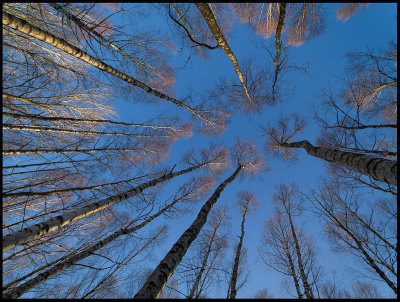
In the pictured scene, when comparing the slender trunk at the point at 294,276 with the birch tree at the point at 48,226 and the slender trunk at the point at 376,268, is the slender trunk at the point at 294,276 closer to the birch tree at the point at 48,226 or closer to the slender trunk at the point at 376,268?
the slender trunk at the point at 376,268

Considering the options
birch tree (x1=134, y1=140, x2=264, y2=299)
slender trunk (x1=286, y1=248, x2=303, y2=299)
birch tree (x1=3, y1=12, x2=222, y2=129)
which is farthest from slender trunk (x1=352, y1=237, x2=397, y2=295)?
birch tree (x1=3, y1=12, x2=222, y2=129)

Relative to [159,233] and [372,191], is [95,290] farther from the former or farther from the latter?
[372,191]

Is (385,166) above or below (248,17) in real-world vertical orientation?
below

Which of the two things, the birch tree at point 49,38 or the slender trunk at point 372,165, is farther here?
the birch tree at point 49,38

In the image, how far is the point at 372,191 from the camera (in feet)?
18.6

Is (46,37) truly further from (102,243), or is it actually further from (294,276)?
(294,276)

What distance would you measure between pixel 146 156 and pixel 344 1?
8.27 metres

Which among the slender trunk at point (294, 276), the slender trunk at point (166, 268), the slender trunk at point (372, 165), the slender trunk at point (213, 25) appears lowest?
the slender trunk at point (166, 268)

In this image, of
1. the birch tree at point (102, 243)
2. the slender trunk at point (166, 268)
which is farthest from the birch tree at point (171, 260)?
the birch tree at point (102, 243)

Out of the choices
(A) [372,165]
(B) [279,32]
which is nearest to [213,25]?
(B) [279,32]

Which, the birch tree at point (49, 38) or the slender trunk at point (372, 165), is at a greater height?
the birch tree at point (49, 38)

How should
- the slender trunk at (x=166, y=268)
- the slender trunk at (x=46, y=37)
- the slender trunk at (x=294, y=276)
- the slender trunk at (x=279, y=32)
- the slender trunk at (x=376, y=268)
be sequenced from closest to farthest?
the slender trunk at (x=166, y=268) < the slender trunk at (x=46, y=37) < the slender trunk at (x=279, y=32) < the slender trunk at (x=376, y=268) < the slender trunk at (x=294, y=276)

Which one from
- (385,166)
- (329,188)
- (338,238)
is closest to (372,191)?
(329,188)

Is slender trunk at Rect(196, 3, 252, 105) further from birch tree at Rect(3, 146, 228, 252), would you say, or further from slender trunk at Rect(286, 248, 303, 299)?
slender trunk at Rect(286, 248, 303, 299)
